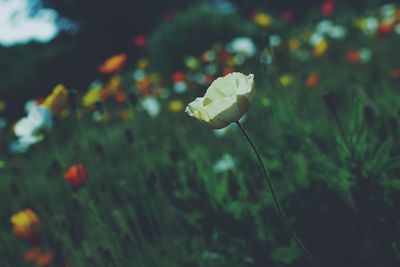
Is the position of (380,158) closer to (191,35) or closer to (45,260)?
(45,260)

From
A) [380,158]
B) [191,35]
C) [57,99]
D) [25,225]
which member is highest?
[191,35]

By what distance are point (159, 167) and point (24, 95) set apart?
811 centimetres

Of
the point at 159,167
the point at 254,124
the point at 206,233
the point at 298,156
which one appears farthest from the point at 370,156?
the point at 254,124

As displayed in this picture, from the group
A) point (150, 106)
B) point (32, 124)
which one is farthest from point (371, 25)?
point (32, 124)

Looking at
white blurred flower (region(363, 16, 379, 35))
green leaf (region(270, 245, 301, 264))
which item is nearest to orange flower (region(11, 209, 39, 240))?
green leaf (region(270, 245, 301, 264))

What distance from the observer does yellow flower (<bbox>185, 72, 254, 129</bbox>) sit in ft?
2.81

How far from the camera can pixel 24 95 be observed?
10.0m

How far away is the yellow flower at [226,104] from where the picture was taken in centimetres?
86

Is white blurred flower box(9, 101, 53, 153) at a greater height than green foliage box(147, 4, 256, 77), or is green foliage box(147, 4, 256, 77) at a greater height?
green foliage box(147, 4, 256, 77)

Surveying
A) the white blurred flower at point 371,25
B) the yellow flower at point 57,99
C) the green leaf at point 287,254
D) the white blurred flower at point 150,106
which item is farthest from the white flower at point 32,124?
the white blurred flower at point 371,25

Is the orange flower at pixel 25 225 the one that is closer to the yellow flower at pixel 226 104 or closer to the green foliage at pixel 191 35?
the yellow flower at pixel 226 104

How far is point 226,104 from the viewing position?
2.82 feet

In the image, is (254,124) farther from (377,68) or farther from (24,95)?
(24,95)

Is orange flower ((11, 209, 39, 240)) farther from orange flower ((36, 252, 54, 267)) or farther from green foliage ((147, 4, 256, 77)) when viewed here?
green foliage ((147, 4, 256, 77))
